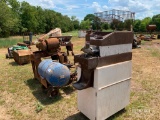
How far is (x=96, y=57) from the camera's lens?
293 centimetres

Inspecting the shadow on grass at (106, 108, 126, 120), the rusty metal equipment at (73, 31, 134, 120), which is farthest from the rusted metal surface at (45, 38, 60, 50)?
the shadow on grass at (106, 108, 126, 120)

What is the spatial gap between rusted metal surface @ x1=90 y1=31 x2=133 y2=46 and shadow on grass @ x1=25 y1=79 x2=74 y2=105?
2.39 m

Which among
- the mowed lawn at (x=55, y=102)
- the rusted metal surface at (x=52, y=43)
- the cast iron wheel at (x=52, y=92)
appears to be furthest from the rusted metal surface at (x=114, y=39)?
the rusted metal surface at (x=52, y=43)

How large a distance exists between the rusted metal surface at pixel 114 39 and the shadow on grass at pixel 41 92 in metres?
2.39

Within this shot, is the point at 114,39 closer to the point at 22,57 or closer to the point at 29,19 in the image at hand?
the point at 22,57

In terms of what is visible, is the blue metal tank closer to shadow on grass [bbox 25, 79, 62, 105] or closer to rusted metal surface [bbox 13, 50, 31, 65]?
shadow on grass [bbox 25, 79, 62, 105]

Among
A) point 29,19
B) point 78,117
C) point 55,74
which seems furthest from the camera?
point 29,19

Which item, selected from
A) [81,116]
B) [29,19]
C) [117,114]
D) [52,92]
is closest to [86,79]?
[81,116]

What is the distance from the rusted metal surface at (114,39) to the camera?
2.95 meters

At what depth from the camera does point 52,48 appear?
5.98 m

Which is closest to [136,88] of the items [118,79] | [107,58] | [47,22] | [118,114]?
[118,114]

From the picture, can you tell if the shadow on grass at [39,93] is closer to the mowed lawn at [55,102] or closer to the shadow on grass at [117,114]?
the mowed lawn at [55,102]

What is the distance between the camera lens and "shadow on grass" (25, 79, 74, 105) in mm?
4637

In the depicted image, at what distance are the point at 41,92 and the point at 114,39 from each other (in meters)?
3.22
